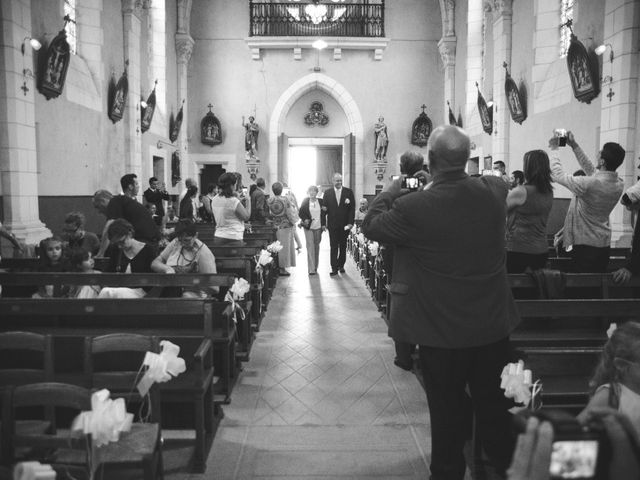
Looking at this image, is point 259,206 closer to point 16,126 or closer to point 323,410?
point 16,126

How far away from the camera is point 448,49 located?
16.6 m

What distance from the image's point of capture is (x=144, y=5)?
12828 mm

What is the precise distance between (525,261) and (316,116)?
14.8 meters

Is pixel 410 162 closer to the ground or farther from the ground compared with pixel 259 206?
farther from the ground

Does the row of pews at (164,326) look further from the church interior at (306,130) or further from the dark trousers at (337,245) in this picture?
the dark trousers at (337,245)

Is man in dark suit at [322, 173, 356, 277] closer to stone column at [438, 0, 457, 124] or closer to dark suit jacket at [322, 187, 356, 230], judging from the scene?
dark suit jacket at [322, 187, 356, 230]

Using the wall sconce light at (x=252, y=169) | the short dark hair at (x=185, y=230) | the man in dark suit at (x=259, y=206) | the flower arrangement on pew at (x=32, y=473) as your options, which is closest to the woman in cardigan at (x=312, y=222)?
the man in dark suit at (x=259, y=206)

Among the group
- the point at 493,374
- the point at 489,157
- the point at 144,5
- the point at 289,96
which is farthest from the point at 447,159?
the point at 289,96

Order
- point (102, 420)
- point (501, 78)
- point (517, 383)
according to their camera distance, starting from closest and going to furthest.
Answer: point (102, 420), point (517, 383), point (501, 78)

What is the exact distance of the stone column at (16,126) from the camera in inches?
276

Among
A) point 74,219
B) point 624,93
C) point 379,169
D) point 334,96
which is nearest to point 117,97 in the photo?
point 74,219

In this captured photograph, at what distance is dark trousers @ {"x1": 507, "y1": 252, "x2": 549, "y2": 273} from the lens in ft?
13.1

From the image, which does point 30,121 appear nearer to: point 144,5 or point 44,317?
point 44,317

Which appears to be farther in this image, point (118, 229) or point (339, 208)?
point (339, 208)
